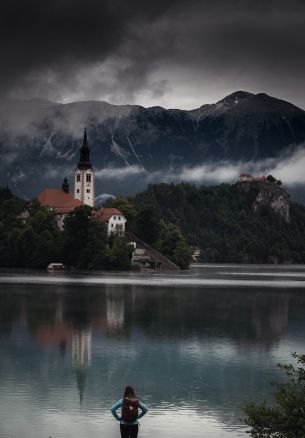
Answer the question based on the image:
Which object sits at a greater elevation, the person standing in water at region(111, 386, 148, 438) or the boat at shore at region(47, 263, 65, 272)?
the boat at shore at region(47, 263, 65, 272)

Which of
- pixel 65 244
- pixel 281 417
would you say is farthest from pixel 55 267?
pixel 281 417

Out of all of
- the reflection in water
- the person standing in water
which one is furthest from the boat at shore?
the person standing in water

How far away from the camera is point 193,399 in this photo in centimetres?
3656

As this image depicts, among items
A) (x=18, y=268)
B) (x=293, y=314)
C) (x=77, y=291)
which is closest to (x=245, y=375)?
(x=293, y=314)

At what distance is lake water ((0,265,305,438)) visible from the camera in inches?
1277

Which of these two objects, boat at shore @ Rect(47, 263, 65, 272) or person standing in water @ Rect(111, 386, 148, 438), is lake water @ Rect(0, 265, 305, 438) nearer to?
person standing in water @ Rect(111, 386, 148, 438)

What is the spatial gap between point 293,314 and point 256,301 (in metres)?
16.5

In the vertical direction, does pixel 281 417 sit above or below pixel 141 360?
above

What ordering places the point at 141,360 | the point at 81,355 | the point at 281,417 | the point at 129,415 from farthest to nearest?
the point at 81,355 < the point at 141,360 < the point at 129,415 < the point at 281,417

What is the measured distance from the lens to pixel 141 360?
47500 millimetres

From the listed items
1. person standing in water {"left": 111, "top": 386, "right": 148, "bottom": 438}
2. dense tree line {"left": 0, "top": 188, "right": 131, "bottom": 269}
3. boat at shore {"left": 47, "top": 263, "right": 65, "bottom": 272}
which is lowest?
person standing in water {"left": 111, "top": 386, "right": 148, "bottom": 438}

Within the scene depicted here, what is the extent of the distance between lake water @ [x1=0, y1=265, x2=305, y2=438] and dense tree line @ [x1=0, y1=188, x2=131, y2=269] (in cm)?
8379

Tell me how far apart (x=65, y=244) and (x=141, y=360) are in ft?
439

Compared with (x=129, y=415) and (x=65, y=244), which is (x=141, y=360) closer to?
(x=129, y=415)
